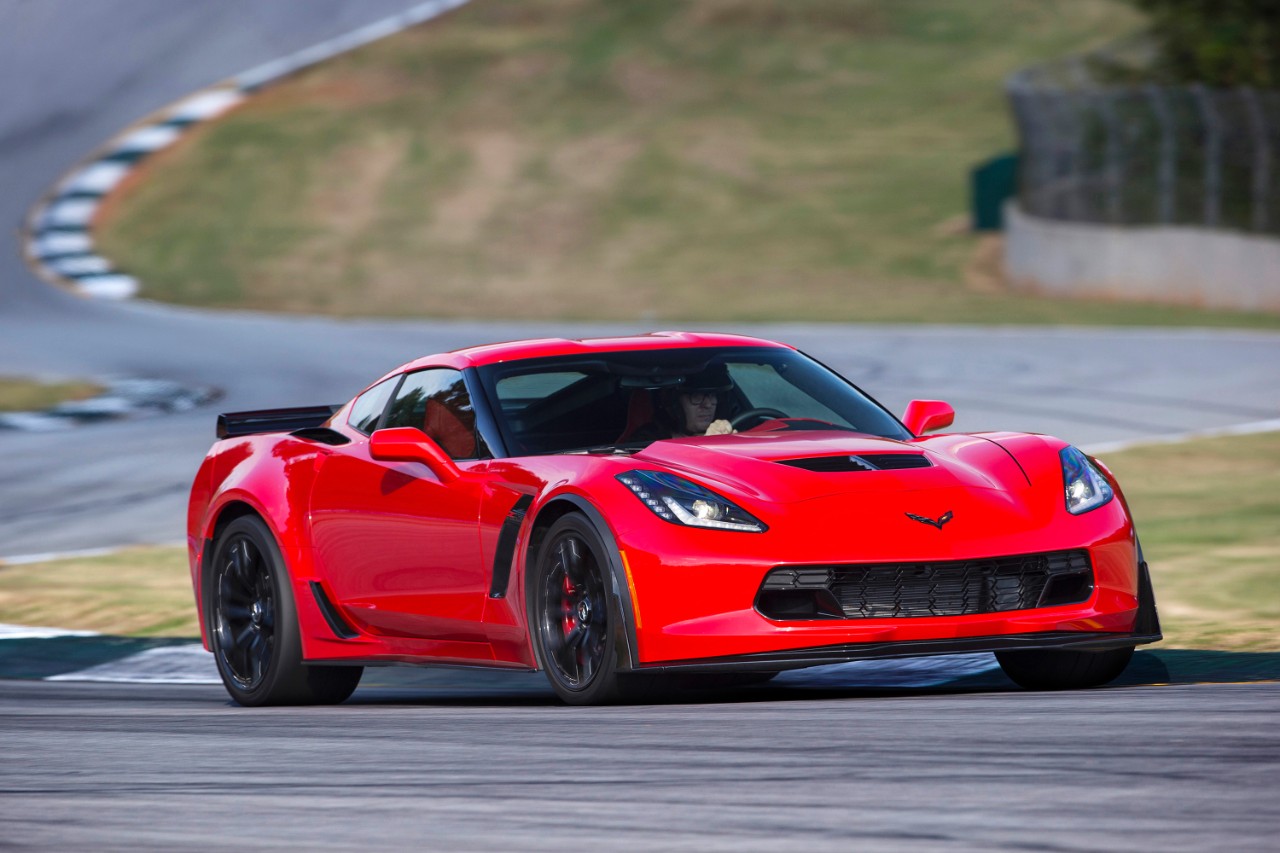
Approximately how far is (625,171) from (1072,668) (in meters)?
28.5

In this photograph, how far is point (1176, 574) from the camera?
9414 mm

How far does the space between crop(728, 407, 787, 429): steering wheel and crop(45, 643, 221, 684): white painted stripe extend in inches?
104

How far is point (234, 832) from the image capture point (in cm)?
450

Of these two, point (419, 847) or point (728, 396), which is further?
point (728, 396)

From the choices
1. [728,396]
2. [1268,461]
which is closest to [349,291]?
[1268,461]

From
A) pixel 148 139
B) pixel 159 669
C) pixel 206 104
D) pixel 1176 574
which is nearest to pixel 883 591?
pixel 1176 574

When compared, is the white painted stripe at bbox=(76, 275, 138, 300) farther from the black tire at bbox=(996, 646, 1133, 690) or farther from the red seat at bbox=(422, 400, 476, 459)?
the black tire at bbox=(996, 646, 1133, 690)

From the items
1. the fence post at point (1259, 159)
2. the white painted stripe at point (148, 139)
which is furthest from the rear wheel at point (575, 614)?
the white painted stripe at point (148, 139)

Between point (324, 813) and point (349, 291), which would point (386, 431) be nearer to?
point (324, 813)

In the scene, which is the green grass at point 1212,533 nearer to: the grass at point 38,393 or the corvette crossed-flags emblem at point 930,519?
the corvette crossed-flags emblem at point 930,519

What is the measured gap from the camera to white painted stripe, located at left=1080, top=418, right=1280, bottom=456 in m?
14.0

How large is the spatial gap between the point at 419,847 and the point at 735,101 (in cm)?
3566

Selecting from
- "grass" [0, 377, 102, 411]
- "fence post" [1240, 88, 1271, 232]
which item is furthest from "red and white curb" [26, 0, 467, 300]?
"fence post" [1240, 88, 1271, 232]

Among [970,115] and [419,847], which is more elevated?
[419,847]
